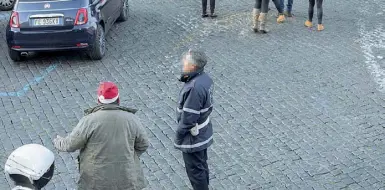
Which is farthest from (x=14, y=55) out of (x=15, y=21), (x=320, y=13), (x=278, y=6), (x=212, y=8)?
(x=320, y=13)

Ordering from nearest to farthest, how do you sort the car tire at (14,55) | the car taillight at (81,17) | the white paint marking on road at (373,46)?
the white paint marking on road at (373,46) < the car taillight at (81,17) < the car tire at (14,55)

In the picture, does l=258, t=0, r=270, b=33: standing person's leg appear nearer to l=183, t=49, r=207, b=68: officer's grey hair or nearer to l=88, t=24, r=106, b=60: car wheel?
l=88, t=24, r=106, b=60: car wheel

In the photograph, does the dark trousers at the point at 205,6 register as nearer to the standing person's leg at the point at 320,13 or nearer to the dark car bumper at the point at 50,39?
the standing person's leg at the point at 320,13

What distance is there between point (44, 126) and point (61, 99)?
102 centimetres

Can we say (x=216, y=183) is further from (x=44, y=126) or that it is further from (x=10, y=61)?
(x=10, y=61)

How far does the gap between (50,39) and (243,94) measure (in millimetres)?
3547

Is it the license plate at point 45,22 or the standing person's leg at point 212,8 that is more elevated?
the license plate at point 45,22

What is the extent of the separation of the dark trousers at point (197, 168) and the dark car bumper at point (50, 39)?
508 cm

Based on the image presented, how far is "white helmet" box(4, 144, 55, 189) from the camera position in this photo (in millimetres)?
4353

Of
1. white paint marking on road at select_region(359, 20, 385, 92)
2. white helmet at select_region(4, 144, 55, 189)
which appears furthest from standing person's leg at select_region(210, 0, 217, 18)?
white helmet at select_region(4, 144, 55, 189)

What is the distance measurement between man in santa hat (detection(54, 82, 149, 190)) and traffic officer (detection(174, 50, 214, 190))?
81cm

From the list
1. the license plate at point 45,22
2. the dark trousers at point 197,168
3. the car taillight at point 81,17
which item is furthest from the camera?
the car taillight at point 81,17

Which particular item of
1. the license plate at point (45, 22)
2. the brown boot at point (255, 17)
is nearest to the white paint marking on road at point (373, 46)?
the brown boot at point (255, 17)

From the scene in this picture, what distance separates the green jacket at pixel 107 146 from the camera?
596cm
